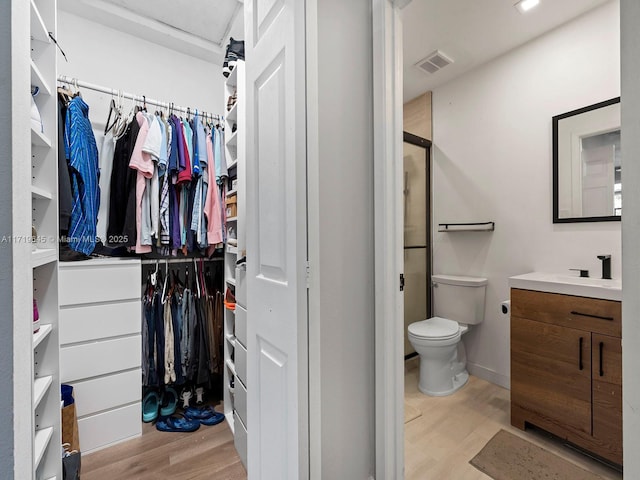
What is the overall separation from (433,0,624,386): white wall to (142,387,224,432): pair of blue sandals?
6.85 ft

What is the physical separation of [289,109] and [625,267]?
890 mm

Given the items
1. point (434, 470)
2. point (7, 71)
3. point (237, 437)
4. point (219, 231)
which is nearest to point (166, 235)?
point (219, 231)

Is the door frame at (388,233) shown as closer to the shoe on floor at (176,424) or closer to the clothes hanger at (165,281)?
the shoe on floor at (176,424)

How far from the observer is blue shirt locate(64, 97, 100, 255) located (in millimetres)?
1601

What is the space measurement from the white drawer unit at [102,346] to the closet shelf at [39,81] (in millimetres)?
930

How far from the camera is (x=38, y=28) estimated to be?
1021mm

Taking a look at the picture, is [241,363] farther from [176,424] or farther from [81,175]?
[81,175]

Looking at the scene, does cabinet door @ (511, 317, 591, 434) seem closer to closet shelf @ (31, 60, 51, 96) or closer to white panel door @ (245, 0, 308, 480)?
white panel door @ (245, 0, 308, 480)

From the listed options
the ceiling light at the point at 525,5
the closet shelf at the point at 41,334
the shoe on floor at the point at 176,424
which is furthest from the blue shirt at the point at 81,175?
the ceiling light at the point at 525,5

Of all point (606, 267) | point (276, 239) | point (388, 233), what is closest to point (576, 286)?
point (606, 267)

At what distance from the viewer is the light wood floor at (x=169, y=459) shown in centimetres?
146

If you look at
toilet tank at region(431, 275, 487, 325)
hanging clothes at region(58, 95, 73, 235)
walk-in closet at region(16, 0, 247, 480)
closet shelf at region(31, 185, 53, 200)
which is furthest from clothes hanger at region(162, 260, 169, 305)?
toilet tank at region(431, 275, 487, 325)

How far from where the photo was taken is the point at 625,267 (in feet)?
1.59

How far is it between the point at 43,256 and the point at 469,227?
2566 mm
